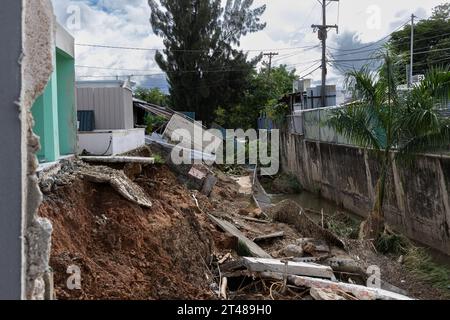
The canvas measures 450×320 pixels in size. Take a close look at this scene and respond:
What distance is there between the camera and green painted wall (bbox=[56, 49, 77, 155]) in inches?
325

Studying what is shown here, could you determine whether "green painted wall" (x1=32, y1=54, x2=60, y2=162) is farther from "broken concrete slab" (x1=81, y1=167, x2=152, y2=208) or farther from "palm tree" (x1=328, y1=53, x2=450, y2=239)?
"palm tree" (x1=328, y1=53, x2=450, y2=239)

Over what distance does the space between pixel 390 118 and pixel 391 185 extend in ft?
13.6

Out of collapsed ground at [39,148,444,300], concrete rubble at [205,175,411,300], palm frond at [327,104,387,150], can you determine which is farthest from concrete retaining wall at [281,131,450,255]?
concrete rubble at [205,175,411,300]

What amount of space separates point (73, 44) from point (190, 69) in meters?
27.8

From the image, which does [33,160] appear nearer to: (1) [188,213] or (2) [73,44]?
(1) [188,213]

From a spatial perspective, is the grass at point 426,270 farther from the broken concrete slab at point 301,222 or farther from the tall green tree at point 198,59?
the tall green tree at point 198,59

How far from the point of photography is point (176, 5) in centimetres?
3619

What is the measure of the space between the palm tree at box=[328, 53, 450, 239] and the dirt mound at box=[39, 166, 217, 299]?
519 cm

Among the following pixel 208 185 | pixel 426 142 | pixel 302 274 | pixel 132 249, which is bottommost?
pixel 302 274

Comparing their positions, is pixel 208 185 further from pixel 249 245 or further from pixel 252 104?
pixel 252 104

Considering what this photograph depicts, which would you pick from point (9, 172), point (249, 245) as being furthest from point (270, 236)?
point (9, 172)

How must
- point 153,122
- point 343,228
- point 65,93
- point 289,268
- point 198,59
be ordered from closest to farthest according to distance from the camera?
point 289,268 → point 65,93 → point 343,228 → point 153,122 → point 198,59

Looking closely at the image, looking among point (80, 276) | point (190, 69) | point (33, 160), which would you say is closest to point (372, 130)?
point (80, 276)

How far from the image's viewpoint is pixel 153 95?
3759cm
